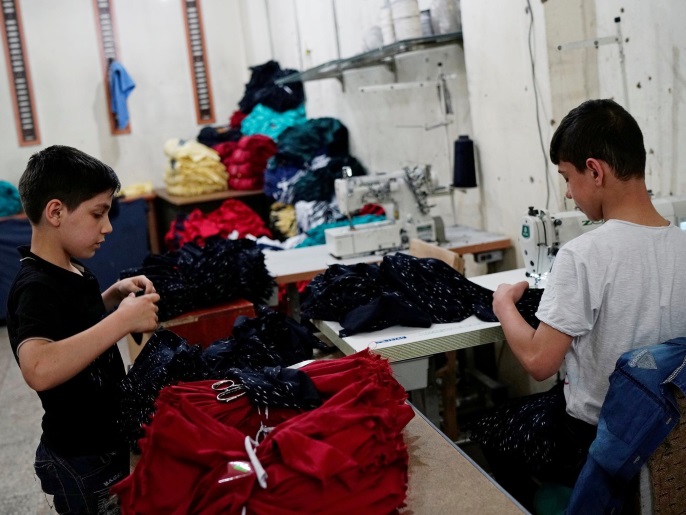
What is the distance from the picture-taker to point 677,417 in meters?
1.39

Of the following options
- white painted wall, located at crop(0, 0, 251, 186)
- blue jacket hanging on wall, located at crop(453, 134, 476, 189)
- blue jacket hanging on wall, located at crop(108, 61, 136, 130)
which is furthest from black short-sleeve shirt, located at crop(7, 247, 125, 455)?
white painted wall, located at crop(0, 0, 251, 186)

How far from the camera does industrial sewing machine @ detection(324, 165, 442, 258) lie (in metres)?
3.36

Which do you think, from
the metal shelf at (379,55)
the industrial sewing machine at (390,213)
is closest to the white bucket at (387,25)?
the metal shelf at (379,55)

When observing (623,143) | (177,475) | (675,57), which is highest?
(675,57)

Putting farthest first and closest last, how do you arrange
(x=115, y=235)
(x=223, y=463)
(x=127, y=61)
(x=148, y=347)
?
(x=127, y=61)
(x=115, y=235)
(x=148, y=347)
(x=223, y=463)

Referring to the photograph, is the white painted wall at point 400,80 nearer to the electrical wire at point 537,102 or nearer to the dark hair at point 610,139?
the electrical wire at point 537,102

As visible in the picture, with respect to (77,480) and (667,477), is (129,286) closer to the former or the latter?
(77,480)

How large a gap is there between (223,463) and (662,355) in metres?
0.85

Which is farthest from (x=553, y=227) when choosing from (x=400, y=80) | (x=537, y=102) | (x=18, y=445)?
(x=18, y=445)

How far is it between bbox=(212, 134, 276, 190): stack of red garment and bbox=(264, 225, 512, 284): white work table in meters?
2.69

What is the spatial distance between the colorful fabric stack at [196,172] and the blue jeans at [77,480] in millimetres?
4914

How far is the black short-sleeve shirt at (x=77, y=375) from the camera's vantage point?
1.51m

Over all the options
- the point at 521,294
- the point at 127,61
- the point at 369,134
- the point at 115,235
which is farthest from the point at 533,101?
the point at 127,61

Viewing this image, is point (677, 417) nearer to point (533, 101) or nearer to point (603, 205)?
point (603, 205)
